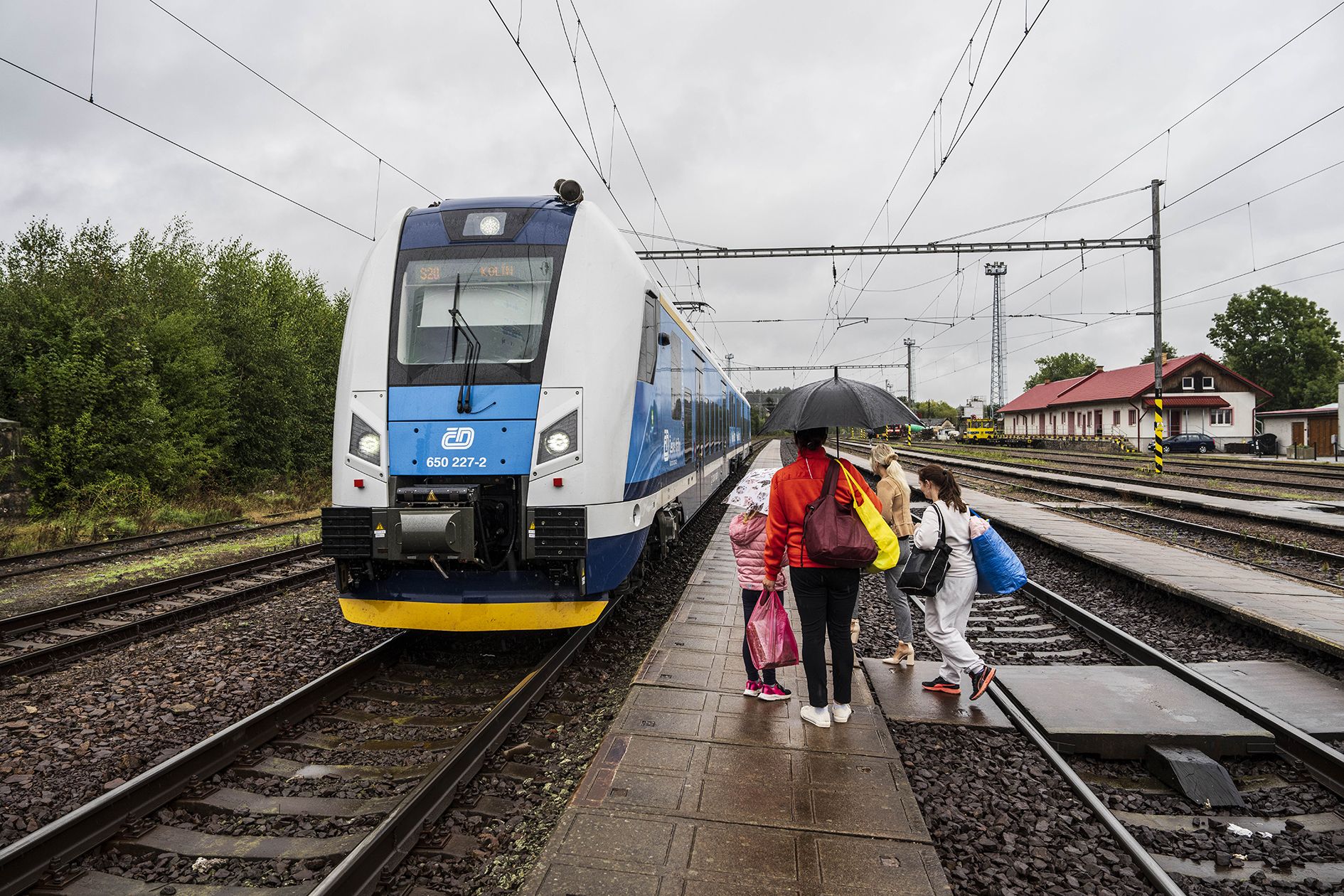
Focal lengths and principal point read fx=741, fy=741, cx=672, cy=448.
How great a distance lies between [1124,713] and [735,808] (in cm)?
278

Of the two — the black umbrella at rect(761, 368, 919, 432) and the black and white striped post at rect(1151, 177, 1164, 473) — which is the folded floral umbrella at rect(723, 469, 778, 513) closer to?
the black umbrella at rect(761, 368, 919, 432)

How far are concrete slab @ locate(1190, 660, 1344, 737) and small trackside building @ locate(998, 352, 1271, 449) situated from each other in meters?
40.7

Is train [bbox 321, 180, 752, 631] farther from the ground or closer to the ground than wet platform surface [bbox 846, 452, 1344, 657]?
farther from the ground

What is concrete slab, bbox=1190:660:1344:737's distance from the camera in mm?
4516

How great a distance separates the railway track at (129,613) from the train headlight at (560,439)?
13.2 feet

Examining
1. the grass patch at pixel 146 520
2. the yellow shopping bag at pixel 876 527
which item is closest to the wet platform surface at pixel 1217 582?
the yellow shopping bag at pixel 876 527

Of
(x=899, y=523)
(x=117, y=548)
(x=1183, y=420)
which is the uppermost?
(x=1183, y=420)

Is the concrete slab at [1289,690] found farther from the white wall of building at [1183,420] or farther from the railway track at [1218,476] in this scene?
the white wall of building at [1183,420]

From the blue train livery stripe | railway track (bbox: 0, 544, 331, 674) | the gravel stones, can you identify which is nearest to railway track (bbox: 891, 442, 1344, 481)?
the blue train livery stripe

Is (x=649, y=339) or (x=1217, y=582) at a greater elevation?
(x=649, y=339)

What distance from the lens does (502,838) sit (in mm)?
3223

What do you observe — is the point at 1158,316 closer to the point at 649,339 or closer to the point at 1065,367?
the point at 649,339

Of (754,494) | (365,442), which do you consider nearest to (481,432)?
(365,442)

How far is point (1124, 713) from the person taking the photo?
4.52 meters
